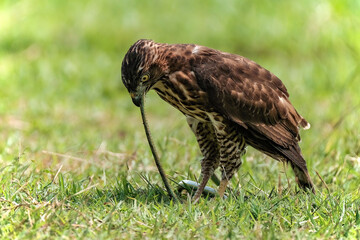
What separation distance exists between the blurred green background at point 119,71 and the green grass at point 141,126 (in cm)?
2

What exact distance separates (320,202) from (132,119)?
14.0 feet

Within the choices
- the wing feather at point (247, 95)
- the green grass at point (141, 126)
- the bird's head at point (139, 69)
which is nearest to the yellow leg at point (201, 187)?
the green grass at point (141, 126)

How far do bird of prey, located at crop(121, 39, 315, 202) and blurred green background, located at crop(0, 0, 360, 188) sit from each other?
2.12 feet

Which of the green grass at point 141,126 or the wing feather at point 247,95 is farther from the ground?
the wing feather at point 247,95

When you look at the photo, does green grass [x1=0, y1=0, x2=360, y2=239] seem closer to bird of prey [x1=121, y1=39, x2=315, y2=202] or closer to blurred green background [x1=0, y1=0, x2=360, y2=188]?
blurred green background [x1=0, y1=0, x2=360, y2=188]

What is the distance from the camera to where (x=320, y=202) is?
4.77m

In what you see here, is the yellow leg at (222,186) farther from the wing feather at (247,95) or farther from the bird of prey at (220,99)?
the wing feather at (247,95)

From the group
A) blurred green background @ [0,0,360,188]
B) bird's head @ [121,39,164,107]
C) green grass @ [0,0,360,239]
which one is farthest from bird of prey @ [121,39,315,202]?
blurred green background @ [0,0,360,188]

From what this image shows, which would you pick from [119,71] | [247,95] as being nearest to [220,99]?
[247,95]

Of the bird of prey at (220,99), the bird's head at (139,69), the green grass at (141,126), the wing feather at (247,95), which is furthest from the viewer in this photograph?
the wing feather at (247,95)

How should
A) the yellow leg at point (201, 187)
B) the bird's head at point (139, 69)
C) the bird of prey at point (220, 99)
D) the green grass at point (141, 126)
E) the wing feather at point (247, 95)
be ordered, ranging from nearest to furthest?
1. the green grass at point (141, 126)
2. the bird's head at point (139, 69)
3. the bird of prey at point (220, 99)
4. the wing feather at point (247, 95)
5. the yellow leg at point (201, 187)

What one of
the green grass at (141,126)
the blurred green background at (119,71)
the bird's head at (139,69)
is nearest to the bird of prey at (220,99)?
the bird's head at (139,69)

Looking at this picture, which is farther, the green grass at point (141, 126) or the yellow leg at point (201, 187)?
the yellow leg at point (201, 187)

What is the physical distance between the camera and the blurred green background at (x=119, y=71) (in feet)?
21.3
